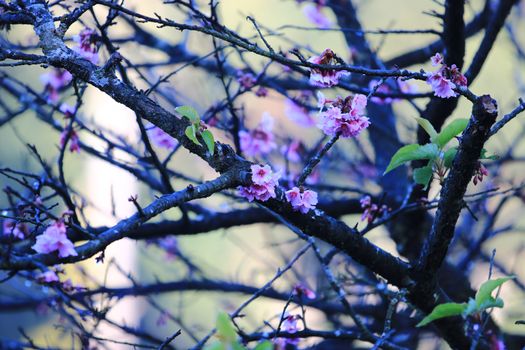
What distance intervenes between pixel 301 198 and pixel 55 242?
2.25ft

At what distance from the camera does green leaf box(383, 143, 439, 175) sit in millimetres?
1834

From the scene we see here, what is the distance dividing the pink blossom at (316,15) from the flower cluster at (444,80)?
8.14 ft

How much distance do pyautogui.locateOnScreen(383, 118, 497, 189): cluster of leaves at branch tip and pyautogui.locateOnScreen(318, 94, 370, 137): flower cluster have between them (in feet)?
0.46

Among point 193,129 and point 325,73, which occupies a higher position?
point 325,73

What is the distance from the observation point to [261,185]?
71.6 inches

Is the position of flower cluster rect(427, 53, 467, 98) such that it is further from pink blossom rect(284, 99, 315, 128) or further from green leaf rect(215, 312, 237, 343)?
pink blossom rect(284, 99, 315, 128)

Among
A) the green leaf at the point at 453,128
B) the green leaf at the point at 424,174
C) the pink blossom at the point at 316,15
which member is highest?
the pink blossom at the point at 316,15

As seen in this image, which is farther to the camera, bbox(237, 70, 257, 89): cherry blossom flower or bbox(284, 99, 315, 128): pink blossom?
bbox(284, 99, 315, 128): pink blossom

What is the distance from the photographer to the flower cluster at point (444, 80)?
1824mm

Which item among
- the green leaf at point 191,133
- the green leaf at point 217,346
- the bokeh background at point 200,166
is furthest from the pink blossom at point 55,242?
Answer: the bokeh background at point 200,166

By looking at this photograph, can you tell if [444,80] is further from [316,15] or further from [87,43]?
[316,15]

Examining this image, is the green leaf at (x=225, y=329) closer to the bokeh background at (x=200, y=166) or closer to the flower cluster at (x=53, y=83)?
the flower cluster at (x=53, y=83)

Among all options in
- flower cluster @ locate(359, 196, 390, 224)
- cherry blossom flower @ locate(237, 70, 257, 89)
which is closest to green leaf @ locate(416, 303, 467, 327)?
flower cluster @ locate(359, 196, 390, 224)

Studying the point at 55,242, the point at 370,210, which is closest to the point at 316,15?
the point at 370,210
